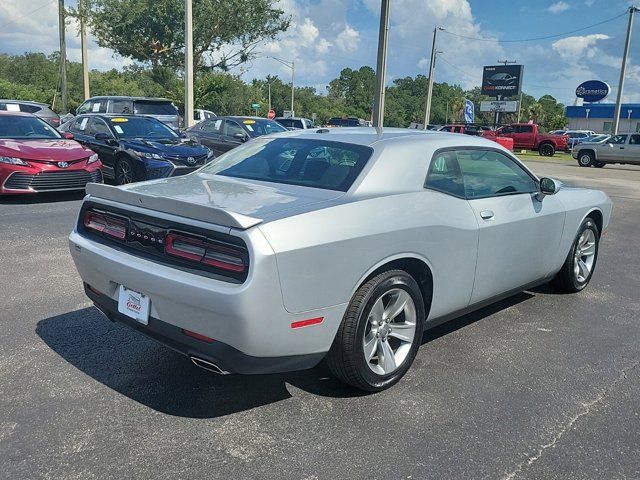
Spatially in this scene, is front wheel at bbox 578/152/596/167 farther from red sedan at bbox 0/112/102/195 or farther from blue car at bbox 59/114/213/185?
red sedan at bbox 0/112/102/195

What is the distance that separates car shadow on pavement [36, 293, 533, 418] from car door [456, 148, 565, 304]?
142 cm

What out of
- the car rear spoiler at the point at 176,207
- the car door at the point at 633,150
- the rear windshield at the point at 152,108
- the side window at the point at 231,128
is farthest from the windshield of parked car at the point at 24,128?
the car door at the point at 633,150

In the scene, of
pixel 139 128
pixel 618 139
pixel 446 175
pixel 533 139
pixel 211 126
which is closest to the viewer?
pixel 446 175

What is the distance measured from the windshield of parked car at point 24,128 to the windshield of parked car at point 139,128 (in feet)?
3.96

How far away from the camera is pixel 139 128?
37.6ft

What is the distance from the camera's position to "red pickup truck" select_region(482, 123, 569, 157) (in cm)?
3284

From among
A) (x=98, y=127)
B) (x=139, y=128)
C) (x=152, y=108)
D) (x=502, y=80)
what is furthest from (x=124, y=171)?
(x=502, y=80)

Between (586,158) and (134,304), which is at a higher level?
(586,158)

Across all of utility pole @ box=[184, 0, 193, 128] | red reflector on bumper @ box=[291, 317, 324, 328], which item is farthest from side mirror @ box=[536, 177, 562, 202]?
utility pole @ box=[184, 0, 193, 128]

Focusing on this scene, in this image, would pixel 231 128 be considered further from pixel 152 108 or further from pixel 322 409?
pixel 322 409

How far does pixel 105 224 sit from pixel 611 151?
2637cm

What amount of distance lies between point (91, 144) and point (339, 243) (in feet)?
32.6

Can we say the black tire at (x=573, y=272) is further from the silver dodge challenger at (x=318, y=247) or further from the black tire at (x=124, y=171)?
the black tire at (x=124, y=171)

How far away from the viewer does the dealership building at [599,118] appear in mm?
65562
